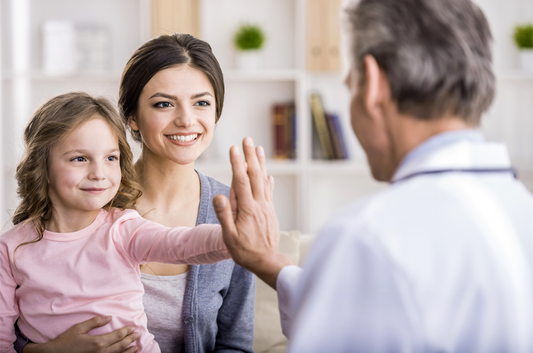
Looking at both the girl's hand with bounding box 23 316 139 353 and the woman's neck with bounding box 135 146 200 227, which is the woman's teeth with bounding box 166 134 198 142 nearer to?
the woman's neck with bounding box 135 146 200 227

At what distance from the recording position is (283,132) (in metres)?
3.48

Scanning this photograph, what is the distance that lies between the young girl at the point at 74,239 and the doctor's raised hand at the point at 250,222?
14 cm

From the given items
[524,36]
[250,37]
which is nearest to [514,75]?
[524,36]

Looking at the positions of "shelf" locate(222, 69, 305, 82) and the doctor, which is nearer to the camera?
the doctor

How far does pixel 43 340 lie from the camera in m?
1.25

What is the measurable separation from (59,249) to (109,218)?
142 millimetres

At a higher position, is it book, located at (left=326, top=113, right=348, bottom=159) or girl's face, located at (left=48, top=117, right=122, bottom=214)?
girl's face, located at (left=48, top=117, right=122, bottom=214)

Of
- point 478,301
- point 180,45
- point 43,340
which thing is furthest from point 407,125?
point 43,340

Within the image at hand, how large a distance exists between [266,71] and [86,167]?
7.42ft

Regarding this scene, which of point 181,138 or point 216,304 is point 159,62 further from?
point 216,304

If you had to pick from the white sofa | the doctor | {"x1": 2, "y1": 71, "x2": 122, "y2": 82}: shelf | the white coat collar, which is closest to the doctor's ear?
the doctor

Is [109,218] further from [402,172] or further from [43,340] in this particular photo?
[402,172]

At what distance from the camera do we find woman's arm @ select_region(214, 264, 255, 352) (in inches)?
60.4

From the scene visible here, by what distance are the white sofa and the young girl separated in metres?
0.64
